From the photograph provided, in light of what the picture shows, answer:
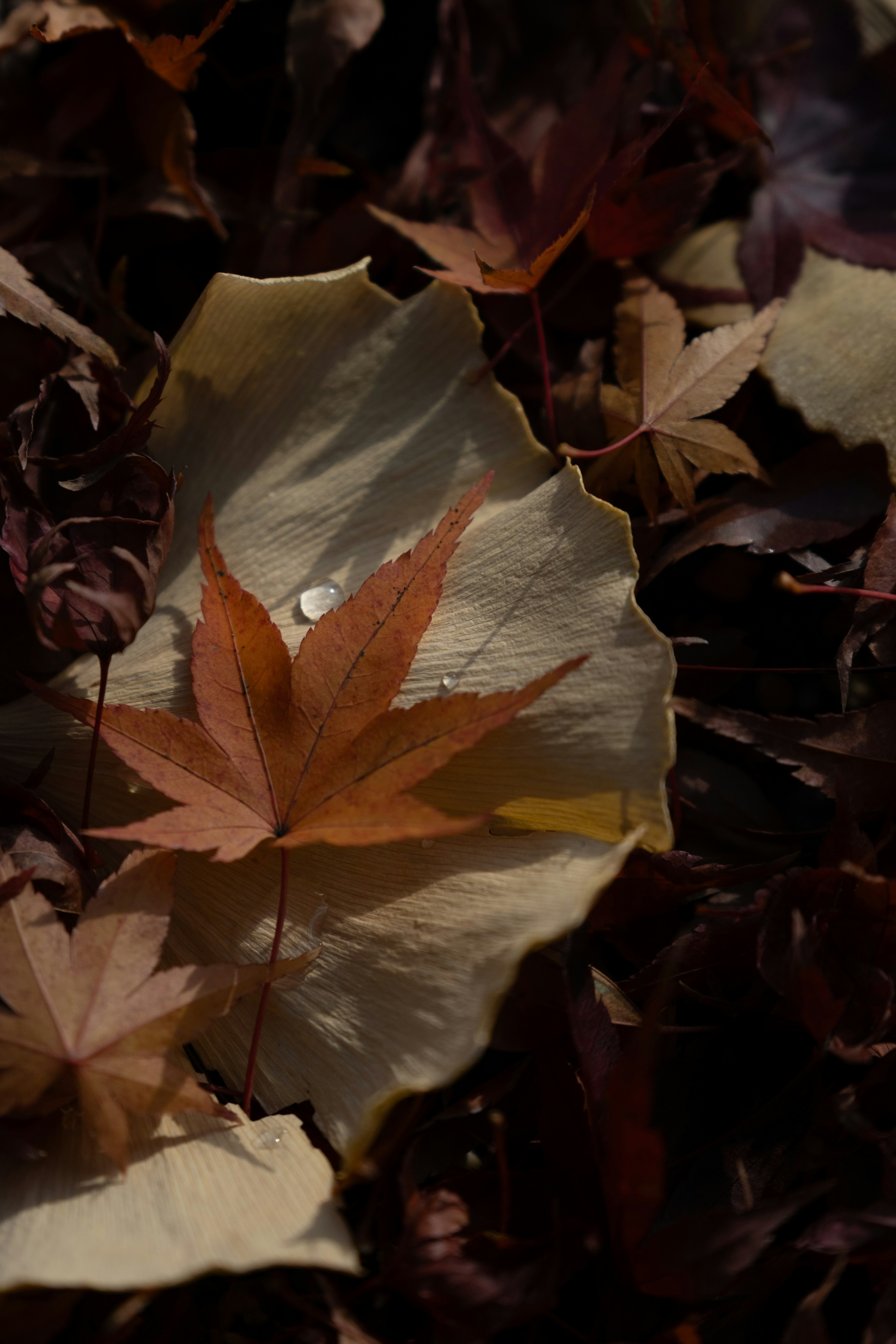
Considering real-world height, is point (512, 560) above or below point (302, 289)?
below

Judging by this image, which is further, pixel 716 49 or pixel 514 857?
pixel 716 49

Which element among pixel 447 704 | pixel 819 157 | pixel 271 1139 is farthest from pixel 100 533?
pixel 819 157

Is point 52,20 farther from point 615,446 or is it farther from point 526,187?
point 615,446

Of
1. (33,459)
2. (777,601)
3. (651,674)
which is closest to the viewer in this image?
(651,674)

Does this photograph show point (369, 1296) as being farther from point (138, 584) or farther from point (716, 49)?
point (716, 49)

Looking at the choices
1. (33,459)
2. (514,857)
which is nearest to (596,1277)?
(514,857)

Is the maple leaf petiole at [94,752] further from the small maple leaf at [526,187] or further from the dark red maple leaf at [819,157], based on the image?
the dark red maple leaf at [819,157]

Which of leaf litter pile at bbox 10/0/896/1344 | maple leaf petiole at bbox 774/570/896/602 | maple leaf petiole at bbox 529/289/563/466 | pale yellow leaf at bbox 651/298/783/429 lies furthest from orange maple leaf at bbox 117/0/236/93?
maple leaf petiole at bbox 774/570/896/602
